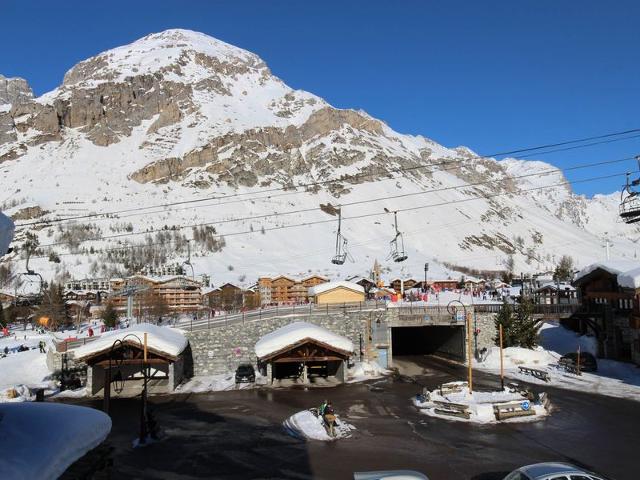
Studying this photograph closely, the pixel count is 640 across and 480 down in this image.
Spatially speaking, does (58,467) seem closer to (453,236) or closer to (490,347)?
(490,347)

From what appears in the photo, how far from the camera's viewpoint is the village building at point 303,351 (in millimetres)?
31297

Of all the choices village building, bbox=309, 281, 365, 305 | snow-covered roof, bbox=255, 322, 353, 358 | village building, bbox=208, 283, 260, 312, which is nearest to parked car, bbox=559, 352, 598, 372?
snow-covered roof, bbox=255, 322, 353, 358

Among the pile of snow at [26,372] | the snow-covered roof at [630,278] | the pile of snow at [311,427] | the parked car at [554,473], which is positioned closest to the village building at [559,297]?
the snow-covered roof at [630,278]

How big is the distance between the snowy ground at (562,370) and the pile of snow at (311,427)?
52.4 ft

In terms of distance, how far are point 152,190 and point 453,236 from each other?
103859 mm

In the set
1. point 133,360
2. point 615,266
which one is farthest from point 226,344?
point 615,266

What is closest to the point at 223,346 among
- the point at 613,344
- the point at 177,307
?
the point at 613,344

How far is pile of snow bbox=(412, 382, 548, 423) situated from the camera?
75.0ft

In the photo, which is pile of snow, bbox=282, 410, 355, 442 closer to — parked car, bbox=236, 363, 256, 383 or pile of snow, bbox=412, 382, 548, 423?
pile of snow, bbox=412, 382, 548, 423

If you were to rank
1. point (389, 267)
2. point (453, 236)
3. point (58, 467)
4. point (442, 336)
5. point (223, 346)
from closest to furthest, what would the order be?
point (58, 467)
point (223, 346)
point (442, 336)
point (389, 267)
point (453, 236)

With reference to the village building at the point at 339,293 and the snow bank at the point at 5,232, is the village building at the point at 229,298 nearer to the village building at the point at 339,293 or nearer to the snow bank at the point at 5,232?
the village building at the point at 339,293

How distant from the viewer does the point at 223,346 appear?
35.8 metres

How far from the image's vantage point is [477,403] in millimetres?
24078

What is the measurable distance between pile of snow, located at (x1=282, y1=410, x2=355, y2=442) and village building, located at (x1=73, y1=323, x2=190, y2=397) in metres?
10.3
